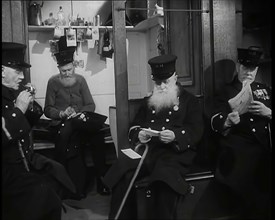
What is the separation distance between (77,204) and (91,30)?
0.57 meters

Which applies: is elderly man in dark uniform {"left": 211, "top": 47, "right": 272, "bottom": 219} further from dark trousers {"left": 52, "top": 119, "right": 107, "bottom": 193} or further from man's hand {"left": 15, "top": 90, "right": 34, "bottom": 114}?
man's hand {"left": 15, "top": 90, "right": 34, "bottom": 114}

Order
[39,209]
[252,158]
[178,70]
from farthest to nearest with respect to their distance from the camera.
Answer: [252,158], [178,70], [39,209]

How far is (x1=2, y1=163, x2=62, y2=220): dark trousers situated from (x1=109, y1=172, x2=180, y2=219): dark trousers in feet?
0.75

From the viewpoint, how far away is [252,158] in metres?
1.36

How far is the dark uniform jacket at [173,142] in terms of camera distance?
1.21 metres

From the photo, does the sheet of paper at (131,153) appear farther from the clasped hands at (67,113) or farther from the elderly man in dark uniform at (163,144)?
the clasped hands at (67,113)

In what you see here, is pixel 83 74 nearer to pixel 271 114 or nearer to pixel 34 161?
pixel 34 161

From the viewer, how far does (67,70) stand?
109cm

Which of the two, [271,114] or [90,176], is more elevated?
[271,114]

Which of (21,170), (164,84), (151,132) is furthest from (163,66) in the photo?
(21,170)

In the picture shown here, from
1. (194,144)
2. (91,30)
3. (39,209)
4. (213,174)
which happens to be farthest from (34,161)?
(213,174)

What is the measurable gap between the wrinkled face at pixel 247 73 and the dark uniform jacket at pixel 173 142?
8.2 inches

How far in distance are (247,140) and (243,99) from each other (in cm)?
17

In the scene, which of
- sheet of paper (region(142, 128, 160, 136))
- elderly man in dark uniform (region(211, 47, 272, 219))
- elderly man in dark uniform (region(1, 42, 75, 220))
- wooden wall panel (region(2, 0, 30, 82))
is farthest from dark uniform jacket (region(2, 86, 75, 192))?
elderly man in dark uniform (region(211, 47, 272, 219))
